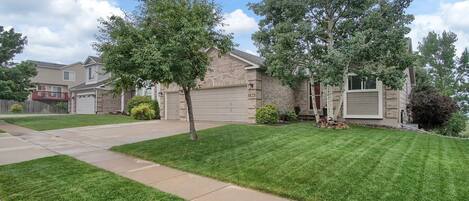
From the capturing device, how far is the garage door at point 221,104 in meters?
16.0

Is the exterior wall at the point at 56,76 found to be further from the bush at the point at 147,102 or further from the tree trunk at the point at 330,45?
the tree trunk at the point at 330,45

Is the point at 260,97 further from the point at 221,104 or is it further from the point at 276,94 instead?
the point at 221,104

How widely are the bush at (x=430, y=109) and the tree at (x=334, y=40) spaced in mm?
7662

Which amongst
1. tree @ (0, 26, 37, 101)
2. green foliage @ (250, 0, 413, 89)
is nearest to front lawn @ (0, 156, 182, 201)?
green foliage @ (250, 0, 413, 89)

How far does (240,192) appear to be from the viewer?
16.6ft

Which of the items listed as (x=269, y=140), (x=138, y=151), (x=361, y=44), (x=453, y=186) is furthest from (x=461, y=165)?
(x=138, y=151)

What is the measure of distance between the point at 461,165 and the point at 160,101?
17715 mm

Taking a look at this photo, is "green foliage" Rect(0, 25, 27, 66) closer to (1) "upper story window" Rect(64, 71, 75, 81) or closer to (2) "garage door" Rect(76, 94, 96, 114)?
(2) "garage door" Rect(76, 94, 96, 114)

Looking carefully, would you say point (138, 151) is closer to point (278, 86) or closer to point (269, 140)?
point (269, 140)

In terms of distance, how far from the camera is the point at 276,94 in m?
17.0

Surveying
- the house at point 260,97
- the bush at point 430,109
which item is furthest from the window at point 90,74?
the bush at point 430,109

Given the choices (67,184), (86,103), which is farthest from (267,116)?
(86,103)

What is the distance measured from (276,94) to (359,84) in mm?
4380

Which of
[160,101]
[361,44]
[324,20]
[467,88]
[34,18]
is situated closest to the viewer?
[361,44]
